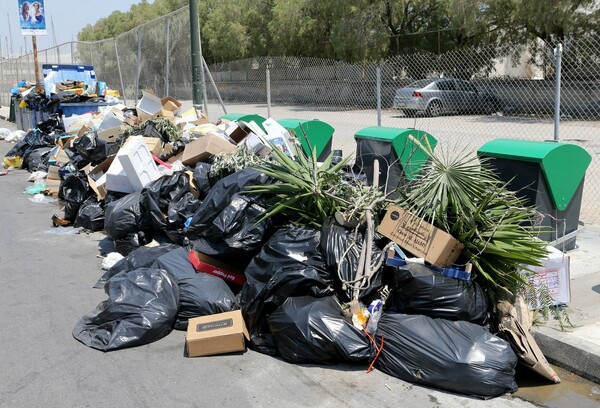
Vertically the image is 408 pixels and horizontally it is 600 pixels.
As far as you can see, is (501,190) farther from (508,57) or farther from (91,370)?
(508,57)

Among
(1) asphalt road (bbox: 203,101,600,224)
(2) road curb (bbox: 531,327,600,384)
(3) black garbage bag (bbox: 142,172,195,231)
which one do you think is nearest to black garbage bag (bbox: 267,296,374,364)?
(2) road curb (bbox: 531,327,600,384)

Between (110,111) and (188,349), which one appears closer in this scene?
(188,349)

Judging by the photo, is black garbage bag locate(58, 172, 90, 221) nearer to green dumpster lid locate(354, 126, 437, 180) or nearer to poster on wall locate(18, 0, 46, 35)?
green dumpster lid locate(354, 126, 437, 180)

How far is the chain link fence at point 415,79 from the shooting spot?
11.9m

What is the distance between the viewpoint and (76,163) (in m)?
8.98

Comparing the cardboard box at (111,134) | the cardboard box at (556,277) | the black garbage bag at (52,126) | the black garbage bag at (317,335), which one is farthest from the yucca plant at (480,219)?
the black garbage bag at (52,126)

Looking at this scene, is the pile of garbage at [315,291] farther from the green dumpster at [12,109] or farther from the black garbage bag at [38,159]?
the green dumpster at [12,109]

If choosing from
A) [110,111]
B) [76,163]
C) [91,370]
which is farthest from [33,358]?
[110,111]

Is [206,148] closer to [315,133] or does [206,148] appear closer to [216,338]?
[315,133]

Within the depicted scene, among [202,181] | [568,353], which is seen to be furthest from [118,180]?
[568,353]

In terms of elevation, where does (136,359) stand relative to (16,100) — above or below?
below

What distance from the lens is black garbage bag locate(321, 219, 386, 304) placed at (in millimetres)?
4016

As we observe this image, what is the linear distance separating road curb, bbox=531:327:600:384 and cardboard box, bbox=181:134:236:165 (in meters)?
3.94

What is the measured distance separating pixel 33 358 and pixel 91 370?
491 millimetres
